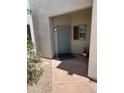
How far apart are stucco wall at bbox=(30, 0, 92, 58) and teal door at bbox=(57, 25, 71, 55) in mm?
1293

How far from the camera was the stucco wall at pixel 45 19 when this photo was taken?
12.8 m

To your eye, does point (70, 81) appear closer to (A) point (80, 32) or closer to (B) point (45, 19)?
(B) point (45, 19)

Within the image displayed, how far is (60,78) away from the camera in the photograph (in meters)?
9.12

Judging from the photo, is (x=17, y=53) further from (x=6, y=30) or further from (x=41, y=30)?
(x=41, y=30)

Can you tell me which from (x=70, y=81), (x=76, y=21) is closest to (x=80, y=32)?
(x=76, y=21)

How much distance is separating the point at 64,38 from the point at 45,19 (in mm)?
3020

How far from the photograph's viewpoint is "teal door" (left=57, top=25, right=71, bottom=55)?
15633mm

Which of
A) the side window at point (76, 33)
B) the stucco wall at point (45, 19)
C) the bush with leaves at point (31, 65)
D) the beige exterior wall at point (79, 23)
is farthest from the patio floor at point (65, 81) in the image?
the side window at point (76, 33)

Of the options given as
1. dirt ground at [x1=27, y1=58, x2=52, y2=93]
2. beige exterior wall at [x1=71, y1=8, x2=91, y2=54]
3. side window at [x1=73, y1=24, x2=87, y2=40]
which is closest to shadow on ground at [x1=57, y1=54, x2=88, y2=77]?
dirt ground at [x1=27, y1=58, x2=52, y2=93]

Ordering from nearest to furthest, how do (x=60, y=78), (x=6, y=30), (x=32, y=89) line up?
(x=6, y=30) → (x=32, y=89) → (x=60, y=78)

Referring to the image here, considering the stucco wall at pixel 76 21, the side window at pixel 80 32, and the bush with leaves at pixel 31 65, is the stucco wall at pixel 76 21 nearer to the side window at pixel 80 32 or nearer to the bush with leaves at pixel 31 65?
the side window at pixel 80 32
